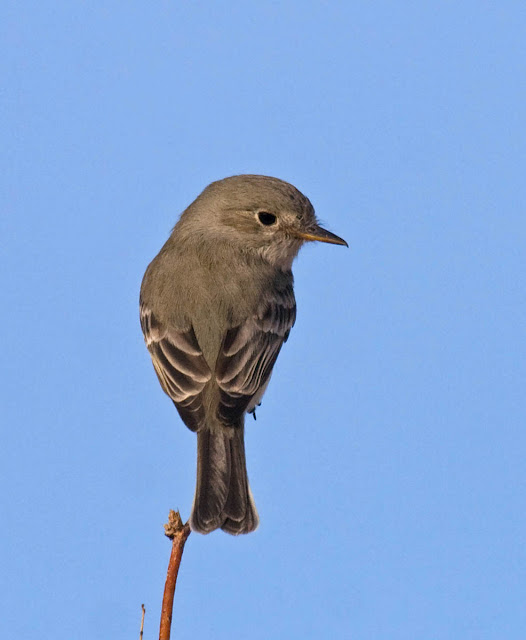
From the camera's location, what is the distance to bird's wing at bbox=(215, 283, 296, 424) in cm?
637

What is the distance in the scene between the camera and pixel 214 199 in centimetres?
774

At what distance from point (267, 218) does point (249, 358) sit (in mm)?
1501

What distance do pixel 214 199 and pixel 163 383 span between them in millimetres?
1901

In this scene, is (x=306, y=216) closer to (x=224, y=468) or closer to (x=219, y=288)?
(x=219, y=288)

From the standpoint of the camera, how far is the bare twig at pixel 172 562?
3.61m

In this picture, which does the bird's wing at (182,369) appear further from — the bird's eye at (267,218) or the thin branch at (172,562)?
the thin branch at (172,562)

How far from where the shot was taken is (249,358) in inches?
258

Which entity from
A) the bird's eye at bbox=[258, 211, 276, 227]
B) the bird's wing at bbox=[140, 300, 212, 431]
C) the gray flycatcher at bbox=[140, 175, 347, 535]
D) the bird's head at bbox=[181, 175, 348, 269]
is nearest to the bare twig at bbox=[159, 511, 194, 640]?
the gray flycatcher at bbox=[140, 175, 347, 535]

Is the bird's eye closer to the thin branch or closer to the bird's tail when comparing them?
the bird's tail

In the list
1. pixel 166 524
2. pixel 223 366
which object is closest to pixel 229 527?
pixel 223 366

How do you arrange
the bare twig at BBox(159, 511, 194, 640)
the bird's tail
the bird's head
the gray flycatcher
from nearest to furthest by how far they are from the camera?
the bare twig at BBox(159, 511, 194, 640) → the bird's tail → the gray flycatcher → the bird's head

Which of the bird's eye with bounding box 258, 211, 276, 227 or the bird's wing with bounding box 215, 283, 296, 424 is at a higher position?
the bird's eye with bounding box 258, 211, 276, 227

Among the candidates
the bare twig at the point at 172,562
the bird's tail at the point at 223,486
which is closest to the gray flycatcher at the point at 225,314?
the bird's tail at the point at 223,486

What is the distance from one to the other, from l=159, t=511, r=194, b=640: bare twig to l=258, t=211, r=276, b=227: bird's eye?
352 cm
